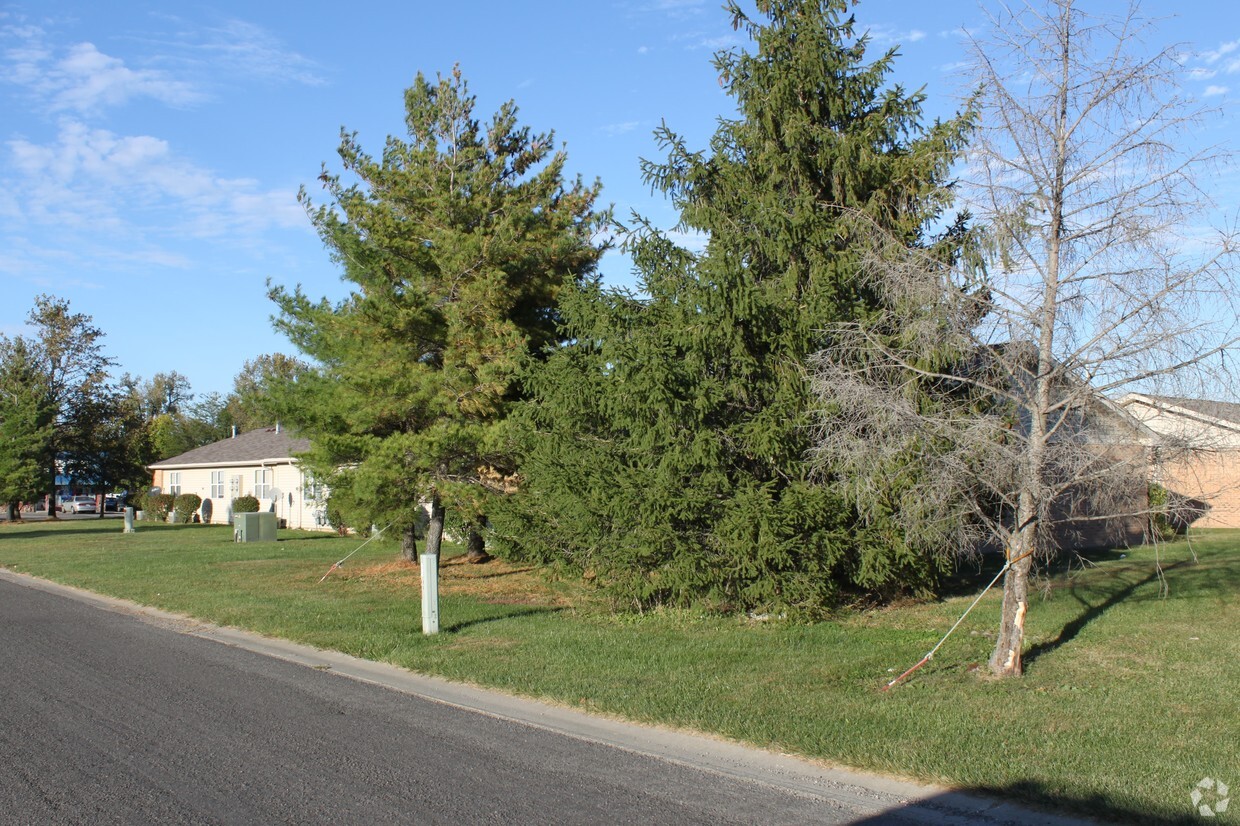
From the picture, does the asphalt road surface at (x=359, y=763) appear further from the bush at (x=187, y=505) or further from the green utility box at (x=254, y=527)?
the bush at (x=187, y=505)

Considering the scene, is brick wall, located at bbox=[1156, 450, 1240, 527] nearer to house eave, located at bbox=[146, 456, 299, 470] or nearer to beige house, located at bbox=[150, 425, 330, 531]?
beige house, located at bbox=[150, 425, 330, 531]

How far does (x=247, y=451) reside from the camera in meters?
41.9

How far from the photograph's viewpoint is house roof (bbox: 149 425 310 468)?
38.6 m

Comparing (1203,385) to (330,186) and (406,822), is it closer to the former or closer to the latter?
(406,822)

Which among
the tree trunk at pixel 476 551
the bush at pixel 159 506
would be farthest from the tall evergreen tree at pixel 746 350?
the bush at pixel 159 506

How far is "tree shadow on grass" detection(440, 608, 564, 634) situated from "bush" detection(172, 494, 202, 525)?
112ft

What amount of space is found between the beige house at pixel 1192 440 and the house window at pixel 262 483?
116 feet

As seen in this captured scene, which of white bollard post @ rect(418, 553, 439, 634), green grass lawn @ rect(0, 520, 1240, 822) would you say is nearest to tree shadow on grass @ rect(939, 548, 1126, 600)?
green grass lawn @ rect(0, 520, 1240, 822)

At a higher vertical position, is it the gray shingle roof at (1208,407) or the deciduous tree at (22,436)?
the deciduous tree at (22,436)

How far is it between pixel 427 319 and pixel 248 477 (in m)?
26.2

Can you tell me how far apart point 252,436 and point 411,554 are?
2657 centimetres

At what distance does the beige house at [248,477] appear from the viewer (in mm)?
36688

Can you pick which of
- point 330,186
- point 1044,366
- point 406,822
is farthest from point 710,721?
point 330,186

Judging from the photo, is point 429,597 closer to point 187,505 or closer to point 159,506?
point 187,505
